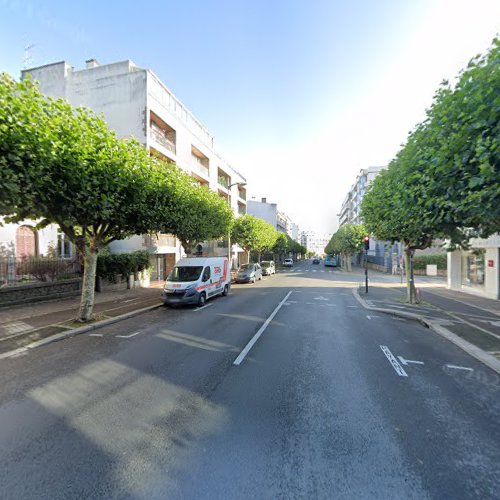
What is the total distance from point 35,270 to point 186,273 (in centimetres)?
740

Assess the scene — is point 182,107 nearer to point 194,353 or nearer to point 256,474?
point 194,353

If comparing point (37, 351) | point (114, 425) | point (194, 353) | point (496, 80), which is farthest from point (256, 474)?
point (496, 80)

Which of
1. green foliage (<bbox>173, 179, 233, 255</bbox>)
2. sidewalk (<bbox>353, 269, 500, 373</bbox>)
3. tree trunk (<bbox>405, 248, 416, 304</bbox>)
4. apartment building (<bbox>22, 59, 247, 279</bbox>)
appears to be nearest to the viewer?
sidewalk (<bbox>353, 269, 500, 373</bbox>)

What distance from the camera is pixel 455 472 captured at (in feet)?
8.95

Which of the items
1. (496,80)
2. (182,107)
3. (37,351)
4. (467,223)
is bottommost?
(37,351)

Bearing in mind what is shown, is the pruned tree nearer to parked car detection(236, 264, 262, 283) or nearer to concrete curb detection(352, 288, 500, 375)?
concrete curb detection(352, 288, 500, 375)

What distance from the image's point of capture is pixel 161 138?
2052 cm

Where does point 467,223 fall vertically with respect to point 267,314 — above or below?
above

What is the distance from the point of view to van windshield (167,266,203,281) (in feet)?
39.9

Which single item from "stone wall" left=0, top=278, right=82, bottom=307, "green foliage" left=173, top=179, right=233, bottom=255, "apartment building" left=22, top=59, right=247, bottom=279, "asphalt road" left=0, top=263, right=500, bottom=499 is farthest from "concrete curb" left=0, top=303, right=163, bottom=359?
"apartment building" left=22, top=59, right=247, bottom=279

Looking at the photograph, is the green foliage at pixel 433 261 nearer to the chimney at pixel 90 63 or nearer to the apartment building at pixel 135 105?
the apartment building at pixel 135 105

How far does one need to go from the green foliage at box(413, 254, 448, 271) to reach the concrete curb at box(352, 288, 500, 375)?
2228cm

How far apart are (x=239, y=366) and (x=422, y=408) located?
10.5 feet

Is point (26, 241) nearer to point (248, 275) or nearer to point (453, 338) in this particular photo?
point (248, 275)
